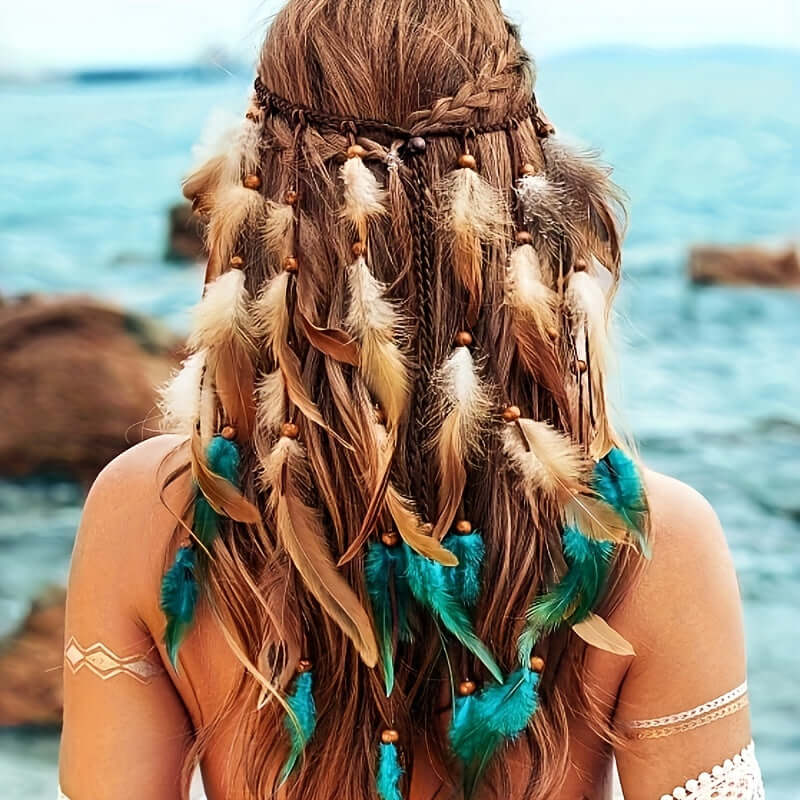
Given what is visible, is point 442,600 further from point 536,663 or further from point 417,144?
point 417,144

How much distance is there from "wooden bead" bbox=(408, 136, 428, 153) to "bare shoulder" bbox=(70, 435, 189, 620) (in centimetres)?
30

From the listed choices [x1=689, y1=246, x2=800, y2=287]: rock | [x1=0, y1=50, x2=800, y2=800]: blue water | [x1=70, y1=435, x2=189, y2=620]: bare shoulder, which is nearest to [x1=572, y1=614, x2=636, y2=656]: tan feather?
[x1=70, y1=435, x2=189, y2=620]: bare shoulder

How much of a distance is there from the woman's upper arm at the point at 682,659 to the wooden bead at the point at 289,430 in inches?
11.3

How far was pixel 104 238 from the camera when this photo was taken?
393 cm

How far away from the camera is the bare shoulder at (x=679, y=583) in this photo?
85cm

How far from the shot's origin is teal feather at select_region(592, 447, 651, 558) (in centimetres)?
83

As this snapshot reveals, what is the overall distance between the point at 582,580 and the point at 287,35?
0.47 metres

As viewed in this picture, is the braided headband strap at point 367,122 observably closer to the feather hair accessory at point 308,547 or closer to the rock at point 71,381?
the feather hair accessory at point 308,547

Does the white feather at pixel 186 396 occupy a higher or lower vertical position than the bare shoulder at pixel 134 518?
higher

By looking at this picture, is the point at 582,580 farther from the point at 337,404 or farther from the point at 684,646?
the point at 337,404

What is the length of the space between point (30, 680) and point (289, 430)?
9.33 ft

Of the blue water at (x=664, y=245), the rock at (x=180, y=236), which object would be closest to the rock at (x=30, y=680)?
the blue water at (x=664, y=245)

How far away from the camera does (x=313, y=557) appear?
828mm

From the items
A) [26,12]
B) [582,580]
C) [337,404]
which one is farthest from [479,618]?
[26,12]
